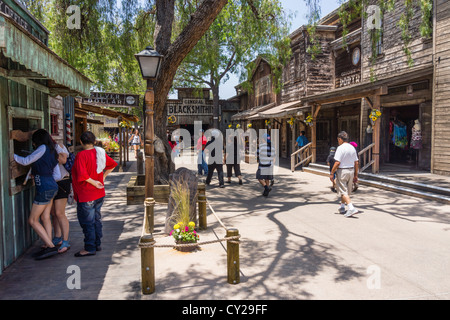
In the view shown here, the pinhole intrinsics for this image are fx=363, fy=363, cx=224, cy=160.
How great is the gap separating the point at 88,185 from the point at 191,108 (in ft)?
89.9

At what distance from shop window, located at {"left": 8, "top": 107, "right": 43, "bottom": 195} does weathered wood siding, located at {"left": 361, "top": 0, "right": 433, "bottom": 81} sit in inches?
404

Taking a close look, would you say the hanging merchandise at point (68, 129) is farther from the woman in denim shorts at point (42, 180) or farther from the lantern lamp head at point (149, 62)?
the woman in denim shorts at point (42, 180)

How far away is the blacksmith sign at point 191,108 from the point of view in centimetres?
3166

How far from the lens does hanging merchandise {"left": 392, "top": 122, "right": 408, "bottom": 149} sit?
45.1 ft

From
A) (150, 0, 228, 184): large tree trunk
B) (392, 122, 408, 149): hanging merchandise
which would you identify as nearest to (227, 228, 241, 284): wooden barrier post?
(150, 0, 228, 184): large tree trunk

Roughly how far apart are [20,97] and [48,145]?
2.54 ft

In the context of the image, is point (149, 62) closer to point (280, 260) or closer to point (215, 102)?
point (280, 260)

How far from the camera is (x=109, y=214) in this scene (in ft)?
26.0

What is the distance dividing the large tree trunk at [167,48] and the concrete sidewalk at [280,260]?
1990mm

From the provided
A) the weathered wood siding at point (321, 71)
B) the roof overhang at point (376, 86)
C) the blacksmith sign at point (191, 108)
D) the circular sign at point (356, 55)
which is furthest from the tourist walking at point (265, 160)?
the blacksmith sign at point (191, 108)

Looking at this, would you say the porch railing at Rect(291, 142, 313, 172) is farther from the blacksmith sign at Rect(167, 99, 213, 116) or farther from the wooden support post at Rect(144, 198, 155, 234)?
the blacksmith sign at Rect(167, 99, 213, 116)

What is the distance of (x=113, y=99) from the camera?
43.7 ft

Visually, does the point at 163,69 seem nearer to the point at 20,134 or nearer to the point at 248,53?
the point at 20,134
